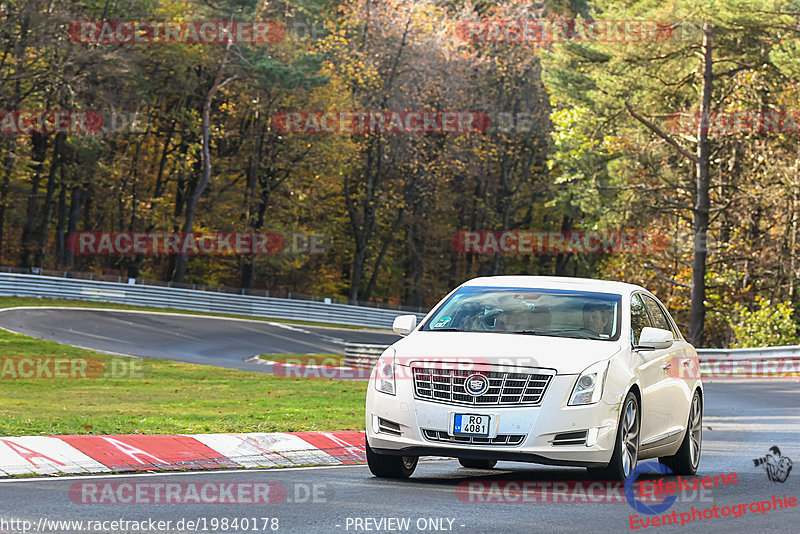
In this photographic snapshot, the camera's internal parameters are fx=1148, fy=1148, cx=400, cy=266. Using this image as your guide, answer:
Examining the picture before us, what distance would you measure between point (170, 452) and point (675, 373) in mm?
4905

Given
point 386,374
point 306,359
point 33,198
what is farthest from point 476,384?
point 33,198

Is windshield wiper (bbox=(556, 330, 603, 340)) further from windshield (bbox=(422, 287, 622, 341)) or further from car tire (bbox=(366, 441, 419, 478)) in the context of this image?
car tire (bbox=(366, 441, 419, 478))

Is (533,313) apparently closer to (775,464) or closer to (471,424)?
(471,424)

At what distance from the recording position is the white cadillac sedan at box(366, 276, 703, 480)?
9.08 m

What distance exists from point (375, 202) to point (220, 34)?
45.6ft

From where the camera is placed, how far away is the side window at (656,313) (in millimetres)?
11426

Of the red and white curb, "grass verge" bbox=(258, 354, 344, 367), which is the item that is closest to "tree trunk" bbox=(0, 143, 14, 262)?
"grass verge" bbox=(258, 354, 344, 367)

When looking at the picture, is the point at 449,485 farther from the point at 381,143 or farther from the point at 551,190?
the point at 551,190

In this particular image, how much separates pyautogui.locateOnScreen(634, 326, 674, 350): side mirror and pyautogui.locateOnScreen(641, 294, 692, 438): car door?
90 centimetres

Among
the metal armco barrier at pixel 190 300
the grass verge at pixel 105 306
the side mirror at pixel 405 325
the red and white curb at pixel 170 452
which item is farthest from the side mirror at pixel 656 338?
the metal armco barrier at pixel 190 300

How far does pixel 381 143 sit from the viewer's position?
63.5m

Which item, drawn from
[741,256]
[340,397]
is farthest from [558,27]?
[340,397]

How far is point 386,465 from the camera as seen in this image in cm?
986

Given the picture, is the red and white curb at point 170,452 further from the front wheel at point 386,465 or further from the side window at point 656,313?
the side window at point 656,313
